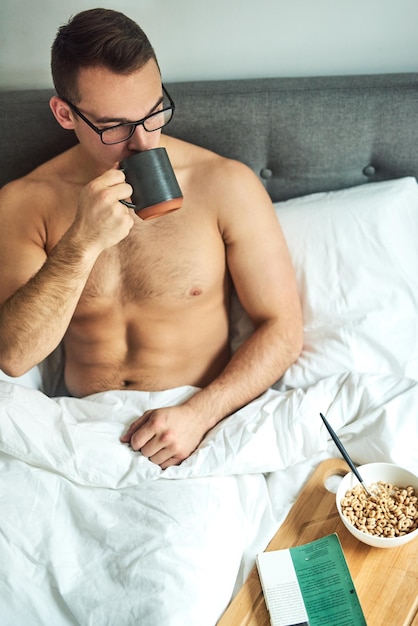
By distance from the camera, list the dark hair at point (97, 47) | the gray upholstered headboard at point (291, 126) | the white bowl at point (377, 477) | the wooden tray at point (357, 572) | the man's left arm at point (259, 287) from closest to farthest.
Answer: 1. the wooden tray at point (357, 572)
2. the white bowl at point (377, 477)
3. the dark hair at point (97, 47)
4. the man's left arm at point (259, 287)
5. the gray upholstered headboard at point (291, 126)

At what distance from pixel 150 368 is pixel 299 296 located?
39 cm

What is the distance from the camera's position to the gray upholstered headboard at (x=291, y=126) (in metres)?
1.58

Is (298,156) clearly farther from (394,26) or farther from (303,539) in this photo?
(303,539)

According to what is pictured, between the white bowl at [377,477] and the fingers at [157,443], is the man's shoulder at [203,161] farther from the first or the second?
the white bowl at [377,477]

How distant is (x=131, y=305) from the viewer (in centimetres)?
152

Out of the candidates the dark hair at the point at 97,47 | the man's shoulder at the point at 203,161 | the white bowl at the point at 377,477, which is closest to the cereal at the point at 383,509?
the white bowl at the point at 377,477

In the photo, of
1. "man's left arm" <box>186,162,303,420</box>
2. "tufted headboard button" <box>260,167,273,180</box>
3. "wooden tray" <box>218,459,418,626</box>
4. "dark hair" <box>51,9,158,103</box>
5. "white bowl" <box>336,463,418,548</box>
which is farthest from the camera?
"tufted headboard button" <box>260,167,273,180</box>

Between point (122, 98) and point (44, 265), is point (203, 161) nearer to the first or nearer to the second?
point (122, 98)

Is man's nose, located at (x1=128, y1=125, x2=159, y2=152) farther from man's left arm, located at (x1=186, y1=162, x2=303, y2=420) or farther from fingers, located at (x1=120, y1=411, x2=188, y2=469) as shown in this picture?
fingers, located at (x1=120, y1=411, x2=188, y2=469)

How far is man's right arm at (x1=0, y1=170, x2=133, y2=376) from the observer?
3.93ft

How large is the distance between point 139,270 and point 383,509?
0.72m

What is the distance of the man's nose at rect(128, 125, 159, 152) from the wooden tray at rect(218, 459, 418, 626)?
2.39 ft

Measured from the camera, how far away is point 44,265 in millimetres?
1306

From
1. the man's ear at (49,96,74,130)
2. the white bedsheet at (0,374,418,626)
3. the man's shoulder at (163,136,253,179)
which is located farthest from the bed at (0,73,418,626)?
the man's ear at (49,96,74,130)
